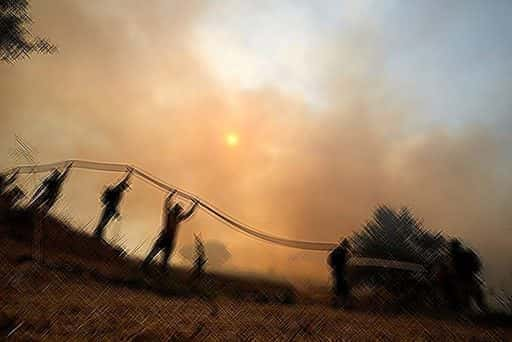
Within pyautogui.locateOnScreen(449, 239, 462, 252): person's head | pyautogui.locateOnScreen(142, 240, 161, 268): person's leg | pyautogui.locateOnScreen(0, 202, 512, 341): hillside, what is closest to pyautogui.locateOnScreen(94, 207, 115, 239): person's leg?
pyautogui.locateOnScreen(0, 202, 512, 341): hillside

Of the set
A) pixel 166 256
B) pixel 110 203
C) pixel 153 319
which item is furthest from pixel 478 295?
pixel 110 203

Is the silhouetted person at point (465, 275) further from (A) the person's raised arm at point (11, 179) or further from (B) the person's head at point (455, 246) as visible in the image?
(A) the person's raised arm at point (11, 179)

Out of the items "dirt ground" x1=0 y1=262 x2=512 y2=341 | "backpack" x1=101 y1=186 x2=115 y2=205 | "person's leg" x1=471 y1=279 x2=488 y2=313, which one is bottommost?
"dirt ground" x1=0 y1=262 x2=512 y2=341

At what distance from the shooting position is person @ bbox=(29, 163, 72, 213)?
10.6m

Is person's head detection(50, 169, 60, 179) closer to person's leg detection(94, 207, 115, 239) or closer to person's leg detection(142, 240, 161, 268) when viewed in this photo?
person's leg detection(94, 207, 115, 239)

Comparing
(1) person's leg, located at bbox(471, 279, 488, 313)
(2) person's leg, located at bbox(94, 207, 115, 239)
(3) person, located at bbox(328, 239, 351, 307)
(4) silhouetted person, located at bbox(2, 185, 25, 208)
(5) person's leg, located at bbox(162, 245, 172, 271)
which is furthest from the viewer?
(4) silhouetted person, located at bbox(2, 185, 25, 208)

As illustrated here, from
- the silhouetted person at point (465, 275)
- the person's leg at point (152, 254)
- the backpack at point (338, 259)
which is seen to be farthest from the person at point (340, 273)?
the person's leg at point (152, 254)

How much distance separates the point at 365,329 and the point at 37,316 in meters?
Answer: 4.87

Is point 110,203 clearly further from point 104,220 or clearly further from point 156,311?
point 156,311

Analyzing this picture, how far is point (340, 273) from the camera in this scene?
11273mm

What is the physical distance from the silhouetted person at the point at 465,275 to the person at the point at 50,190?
1093 centimetres

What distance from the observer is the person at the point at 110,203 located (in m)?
10.8

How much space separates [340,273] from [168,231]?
507cm

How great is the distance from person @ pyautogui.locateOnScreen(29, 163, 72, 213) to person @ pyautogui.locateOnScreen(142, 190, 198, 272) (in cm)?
292
